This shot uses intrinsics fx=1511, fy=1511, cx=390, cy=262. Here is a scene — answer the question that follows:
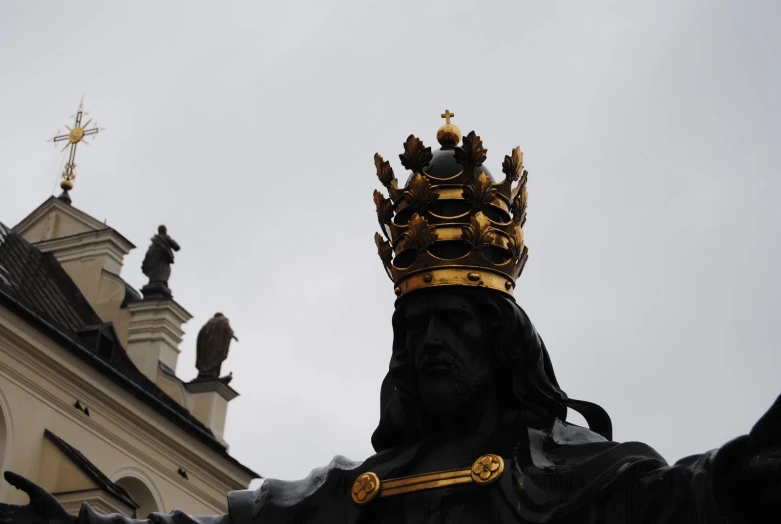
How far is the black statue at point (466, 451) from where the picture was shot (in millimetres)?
4609

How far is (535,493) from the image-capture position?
4.62 m

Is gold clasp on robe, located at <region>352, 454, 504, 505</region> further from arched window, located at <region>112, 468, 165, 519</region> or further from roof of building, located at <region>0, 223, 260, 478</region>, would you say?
arched window, located at <region>112, 468, 165, 519</region>

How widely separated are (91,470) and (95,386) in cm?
191

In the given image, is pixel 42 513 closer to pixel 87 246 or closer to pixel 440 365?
pixel 440 365

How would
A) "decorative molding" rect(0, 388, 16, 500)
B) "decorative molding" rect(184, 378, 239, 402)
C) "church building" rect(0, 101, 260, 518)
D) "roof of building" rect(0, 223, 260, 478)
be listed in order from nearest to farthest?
"decorative molding" rect(0, 388, 16, 500), "church building" rect(0, 101, 260, 518), "roof of building" rect(0, 223, 260, 478), "decorative molding" rect(184, 378, 239, 402)

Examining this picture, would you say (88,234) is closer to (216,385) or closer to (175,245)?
(175,245)

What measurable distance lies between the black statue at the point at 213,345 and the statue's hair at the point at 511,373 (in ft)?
96.6

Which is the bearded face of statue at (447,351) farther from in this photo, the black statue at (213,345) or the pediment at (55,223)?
the pediment at (55,223)

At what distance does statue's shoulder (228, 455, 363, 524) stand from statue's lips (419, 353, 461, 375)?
48 centimetres

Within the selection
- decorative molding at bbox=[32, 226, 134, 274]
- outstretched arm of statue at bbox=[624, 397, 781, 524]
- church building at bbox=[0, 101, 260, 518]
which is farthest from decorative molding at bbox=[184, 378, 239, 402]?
outstretched arm of statue at bbox=[624, 397, 781, 524]

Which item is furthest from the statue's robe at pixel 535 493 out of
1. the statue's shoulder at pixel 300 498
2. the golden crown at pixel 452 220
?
the golden crown at pixel 452 220

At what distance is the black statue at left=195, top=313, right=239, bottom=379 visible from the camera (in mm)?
34406

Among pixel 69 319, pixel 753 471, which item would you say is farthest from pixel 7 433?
pixel 753 471

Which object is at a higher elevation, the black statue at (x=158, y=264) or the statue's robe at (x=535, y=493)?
the black statue at (x=158, y=264)
